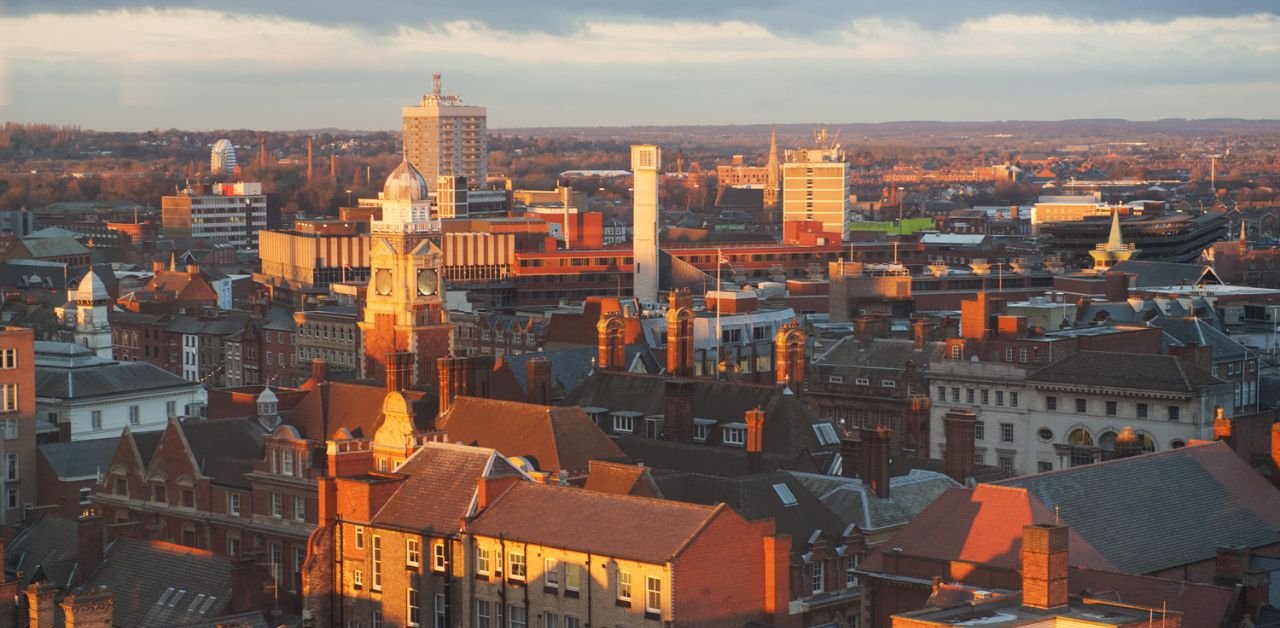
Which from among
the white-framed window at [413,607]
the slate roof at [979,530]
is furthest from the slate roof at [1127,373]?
the white-framed window at [413,607]

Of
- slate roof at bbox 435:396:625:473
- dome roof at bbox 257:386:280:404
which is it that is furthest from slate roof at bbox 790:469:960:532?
dome roof at bbox 257:386:280:404

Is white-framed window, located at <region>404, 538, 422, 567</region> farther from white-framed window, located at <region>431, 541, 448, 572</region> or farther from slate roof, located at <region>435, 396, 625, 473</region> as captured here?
slate roof, located at <region>435, 396, 625, 473</region>

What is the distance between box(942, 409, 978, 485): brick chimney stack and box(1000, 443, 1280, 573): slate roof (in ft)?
35.1

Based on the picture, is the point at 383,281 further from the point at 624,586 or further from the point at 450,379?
the point at 624,586

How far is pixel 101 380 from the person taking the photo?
12688 cm

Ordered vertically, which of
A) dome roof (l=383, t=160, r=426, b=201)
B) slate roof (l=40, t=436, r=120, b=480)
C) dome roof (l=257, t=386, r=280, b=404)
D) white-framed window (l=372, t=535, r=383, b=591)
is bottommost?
slate roof (l=40, t=436, r=120, b=480)

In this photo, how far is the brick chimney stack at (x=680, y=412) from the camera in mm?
97250

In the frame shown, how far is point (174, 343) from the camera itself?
187 m

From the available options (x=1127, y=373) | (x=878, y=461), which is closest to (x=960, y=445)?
(x=878, y=461)

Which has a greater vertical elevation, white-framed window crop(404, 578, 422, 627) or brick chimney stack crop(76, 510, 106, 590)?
brick chimney stack crop(76, 510, 106, 590)

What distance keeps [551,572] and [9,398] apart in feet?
159

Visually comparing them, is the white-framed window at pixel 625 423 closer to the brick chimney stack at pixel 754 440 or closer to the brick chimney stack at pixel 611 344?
the brick chimney stack at pixel 611 344

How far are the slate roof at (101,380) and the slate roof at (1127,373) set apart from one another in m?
49.1

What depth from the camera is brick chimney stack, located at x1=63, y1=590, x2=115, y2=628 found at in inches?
2539
